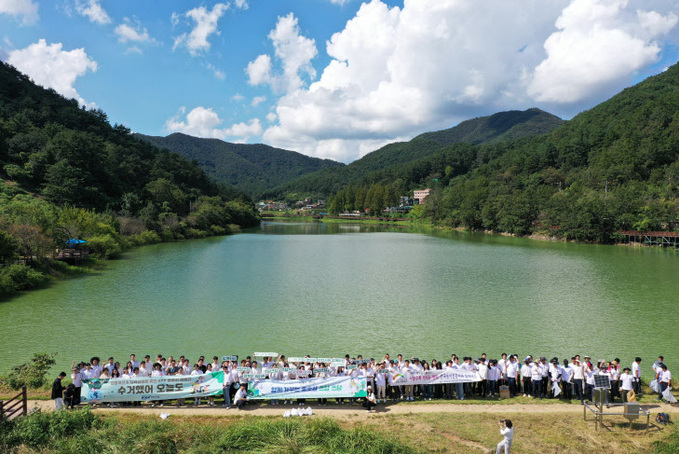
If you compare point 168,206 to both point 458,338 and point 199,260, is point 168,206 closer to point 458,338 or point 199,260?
point 199,260

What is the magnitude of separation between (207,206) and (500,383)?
92.1m

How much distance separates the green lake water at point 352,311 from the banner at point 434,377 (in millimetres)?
4622

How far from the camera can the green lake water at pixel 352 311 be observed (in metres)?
19.2

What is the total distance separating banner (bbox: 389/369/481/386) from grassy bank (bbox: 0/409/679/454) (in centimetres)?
184

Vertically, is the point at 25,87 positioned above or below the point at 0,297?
above

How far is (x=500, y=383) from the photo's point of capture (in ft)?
46.9

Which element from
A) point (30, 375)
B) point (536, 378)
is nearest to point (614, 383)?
point (536, 378)

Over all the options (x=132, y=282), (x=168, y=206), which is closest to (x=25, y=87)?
(x=168, y=206)

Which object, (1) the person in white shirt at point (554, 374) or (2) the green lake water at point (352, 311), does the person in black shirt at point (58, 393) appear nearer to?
(2) the green lake water at point (352, 311)

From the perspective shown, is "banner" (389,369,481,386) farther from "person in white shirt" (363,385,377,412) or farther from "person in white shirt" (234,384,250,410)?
"person in white shirt" (234,384,250,410)

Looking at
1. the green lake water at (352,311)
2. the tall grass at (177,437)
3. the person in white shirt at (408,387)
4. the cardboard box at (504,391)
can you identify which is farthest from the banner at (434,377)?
the green lake water at (352,311)

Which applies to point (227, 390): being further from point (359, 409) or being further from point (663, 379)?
point (663, 379)

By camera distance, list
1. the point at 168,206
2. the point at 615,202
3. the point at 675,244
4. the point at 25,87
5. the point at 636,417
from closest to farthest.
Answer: the point at 636,417 < the point at 675,244 < the point at 615,202 < the point at 168,206 < the point at 25,87

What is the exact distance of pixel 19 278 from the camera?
29.9 meters
